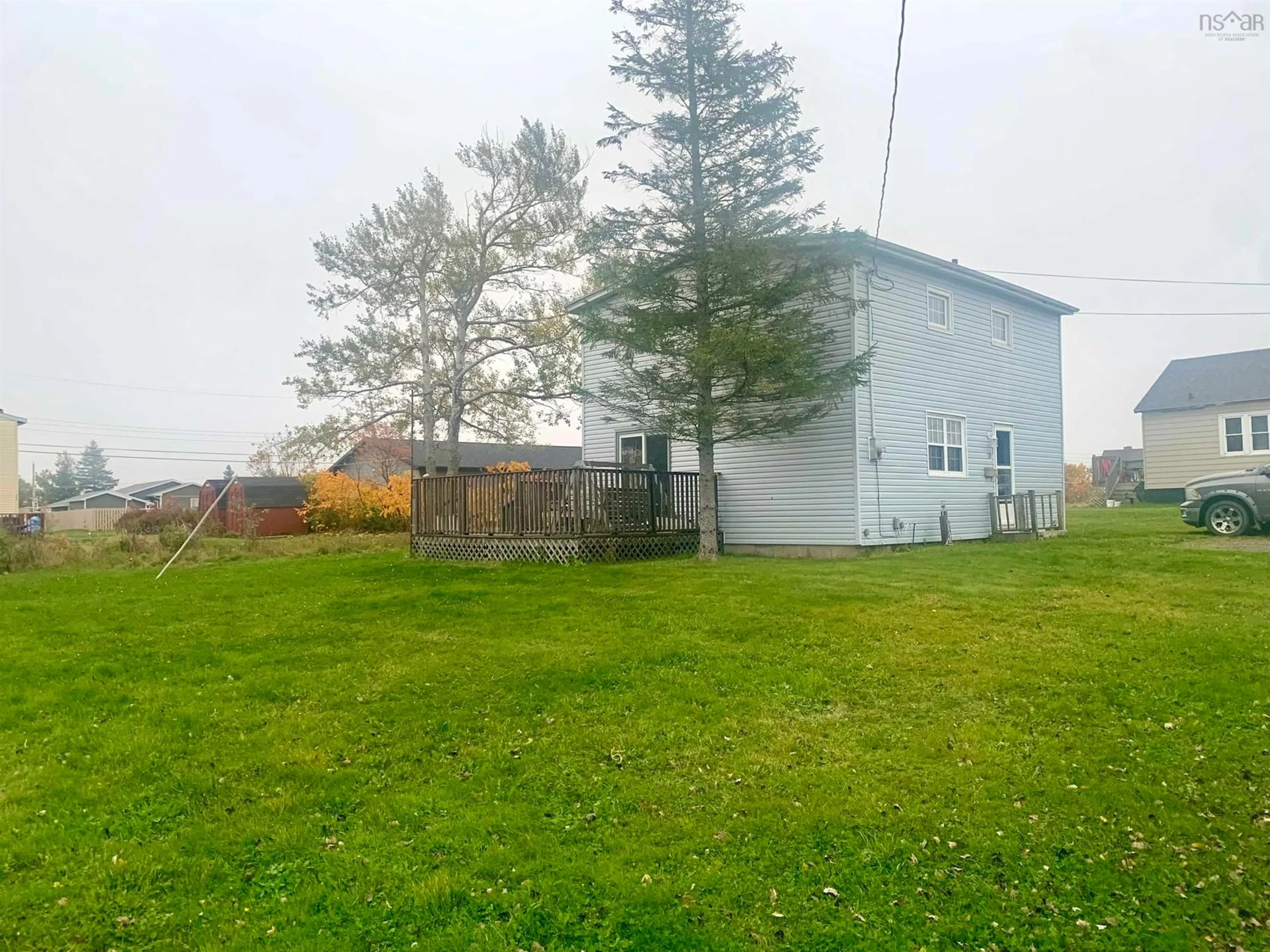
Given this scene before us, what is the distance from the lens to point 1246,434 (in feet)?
78.4

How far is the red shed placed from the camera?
31344 millimetres

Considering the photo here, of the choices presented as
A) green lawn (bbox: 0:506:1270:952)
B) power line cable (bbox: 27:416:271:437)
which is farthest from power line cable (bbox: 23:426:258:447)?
green lawn (bbox: 0:506:1270:952)

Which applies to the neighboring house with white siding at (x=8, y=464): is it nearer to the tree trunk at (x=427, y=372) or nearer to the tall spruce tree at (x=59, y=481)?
the tree trunk at (x=427, y=372)

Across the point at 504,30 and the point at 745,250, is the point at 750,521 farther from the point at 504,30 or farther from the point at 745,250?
the point at 504,30

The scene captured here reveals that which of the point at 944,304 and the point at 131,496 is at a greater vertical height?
the point at 944,304

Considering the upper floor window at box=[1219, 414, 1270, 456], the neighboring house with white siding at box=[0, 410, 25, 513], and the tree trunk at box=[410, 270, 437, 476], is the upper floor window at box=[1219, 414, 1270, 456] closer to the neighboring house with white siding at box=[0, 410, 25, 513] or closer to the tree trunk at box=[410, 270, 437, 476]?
the tree trunk at box=[410, 270, 437, 476]

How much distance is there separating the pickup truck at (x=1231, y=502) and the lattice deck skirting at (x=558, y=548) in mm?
10177

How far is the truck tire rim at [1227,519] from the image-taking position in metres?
14.7

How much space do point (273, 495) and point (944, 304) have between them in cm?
3167

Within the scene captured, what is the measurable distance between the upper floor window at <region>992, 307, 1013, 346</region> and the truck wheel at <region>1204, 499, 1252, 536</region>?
5137mm

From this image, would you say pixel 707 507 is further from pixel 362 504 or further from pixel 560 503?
pixel 362 504

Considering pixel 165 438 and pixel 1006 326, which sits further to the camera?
pixel 165 438

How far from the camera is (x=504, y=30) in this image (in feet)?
40.8

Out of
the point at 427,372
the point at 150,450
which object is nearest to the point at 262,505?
the point at 427,372
